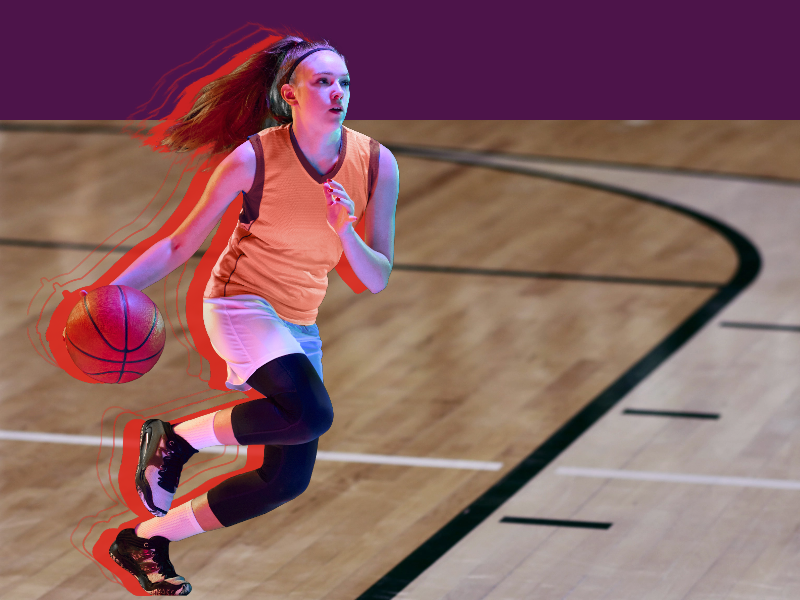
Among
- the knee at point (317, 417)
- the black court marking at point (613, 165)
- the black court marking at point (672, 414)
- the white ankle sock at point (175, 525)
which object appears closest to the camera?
the knee at point (317, 417)

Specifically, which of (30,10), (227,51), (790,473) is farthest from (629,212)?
(227,51)

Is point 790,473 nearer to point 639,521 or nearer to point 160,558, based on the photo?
point 639,521

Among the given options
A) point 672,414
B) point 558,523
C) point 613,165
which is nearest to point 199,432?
point 558,523

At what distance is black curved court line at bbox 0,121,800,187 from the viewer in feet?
29.9

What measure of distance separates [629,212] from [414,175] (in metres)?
1.57

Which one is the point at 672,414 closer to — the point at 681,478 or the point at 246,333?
the point at 681,478

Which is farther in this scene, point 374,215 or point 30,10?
point 30,10

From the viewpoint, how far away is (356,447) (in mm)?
5305

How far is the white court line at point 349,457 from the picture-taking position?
5141 mm

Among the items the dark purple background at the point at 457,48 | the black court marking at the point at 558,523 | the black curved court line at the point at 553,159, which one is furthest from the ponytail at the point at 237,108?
the black curved court line at the point at 553,159

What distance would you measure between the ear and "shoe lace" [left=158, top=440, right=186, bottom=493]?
1.03 metres

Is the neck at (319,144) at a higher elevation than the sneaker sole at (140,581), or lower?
higher

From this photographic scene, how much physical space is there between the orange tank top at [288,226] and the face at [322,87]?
0.14 metres

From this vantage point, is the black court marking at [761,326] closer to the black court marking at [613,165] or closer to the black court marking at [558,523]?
the black court marking at [558,523]
